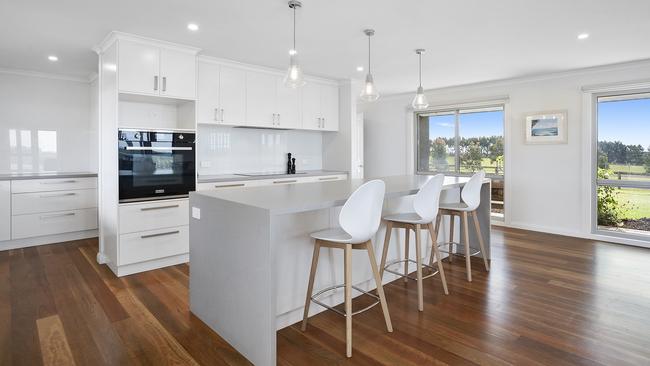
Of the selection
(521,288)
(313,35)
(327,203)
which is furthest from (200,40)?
(521,288)

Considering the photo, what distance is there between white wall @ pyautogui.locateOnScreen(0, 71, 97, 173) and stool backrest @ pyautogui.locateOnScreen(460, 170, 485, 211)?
16.4 ft

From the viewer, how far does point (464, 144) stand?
248 inches

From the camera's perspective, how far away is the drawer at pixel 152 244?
11.4ft

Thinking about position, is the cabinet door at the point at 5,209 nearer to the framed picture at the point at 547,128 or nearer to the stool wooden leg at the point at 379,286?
the stool wooden leg at the point at 379,286

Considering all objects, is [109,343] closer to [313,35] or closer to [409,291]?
[409,291]

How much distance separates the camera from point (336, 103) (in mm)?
5789

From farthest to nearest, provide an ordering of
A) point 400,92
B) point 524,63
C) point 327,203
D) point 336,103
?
point 400,92 → point 336,103 → point 524,63 → point 327,203

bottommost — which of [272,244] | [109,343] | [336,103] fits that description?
[109,343]

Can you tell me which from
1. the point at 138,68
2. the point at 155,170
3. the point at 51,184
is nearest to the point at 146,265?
the point at 155,170

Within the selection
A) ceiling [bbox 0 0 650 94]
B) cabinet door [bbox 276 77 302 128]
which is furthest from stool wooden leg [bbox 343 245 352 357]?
cabinet door [bbox 276 77 302 128]

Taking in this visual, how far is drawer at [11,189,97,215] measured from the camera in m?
4.34

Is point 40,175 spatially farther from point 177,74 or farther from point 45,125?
point 177,74

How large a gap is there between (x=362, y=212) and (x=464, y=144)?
4806 mm

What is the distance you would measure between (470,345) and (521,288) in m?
1.23
